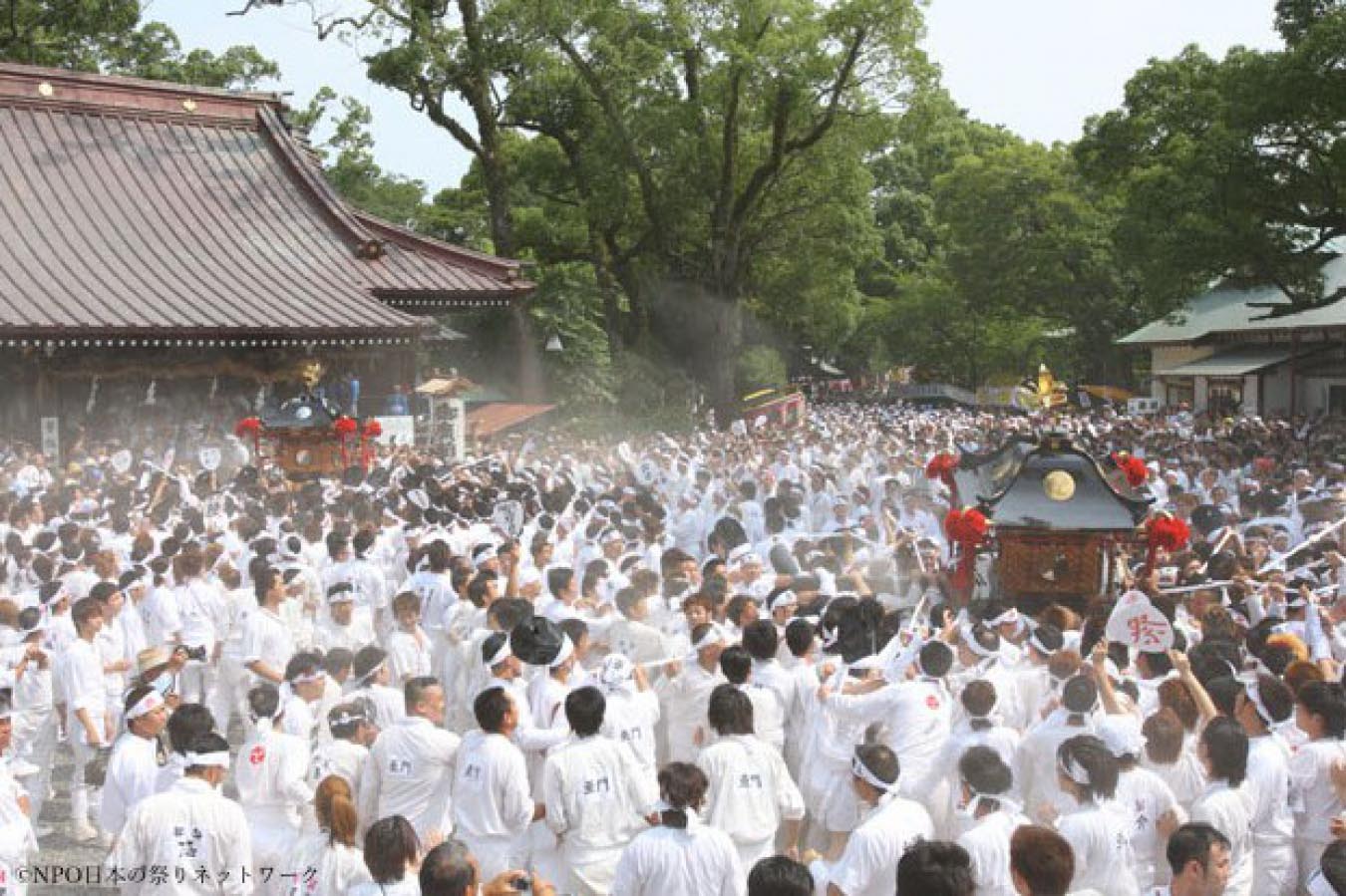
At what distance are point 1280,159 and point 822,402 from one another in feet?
105

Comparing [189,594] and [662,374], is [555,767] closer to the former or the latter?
[189,594]

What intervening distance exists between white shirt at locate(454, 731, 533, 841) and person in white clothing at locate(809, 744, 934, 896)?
1347mm

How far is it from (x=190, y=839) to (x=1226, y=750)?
406 cm

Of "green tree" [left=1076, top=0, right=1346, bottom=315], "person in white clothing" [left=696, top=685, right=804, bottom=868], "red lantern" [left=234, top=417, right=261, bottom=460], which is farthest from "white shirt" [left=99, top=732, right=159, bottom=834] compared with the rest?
"green tree" [left=1076, top=0, right=1346, bottom=315]

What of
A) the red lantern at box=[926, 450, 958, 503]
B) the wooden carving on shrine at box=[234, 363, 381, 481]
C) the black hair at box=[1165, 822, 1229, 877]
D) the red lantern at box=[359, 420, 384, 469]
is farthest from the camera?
the red lantern at box=[359, 420, 384, 469]

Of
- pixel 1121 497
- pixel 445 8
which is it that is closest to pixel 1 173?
pixel 445 8

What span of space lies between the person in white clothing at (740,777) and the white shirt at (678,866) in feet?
2.68

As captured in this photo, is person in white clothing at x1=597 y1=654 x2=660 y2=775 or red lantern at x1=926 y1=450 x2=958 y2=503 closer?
person in white clothing at x1=597 y1=654 x2=660 y2=775

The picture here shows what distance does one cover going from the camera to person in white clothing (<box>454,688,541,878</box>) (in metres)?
5.50

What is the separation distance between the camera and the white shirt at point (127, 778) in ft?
18.7

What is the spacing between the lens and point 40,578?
30.9 ft

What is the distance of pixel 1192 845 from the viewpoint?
4270mm

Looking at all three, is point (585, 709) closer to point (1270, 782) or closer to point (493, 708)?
point (493, 708)

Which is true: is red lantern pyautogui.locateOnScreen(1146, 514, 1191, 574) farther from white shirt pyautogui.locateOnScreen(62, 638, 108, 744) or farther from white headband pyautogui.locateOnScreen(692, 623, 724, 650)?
white shirt pyautogui.locateOnScreen(62, 638, 108, 744)
